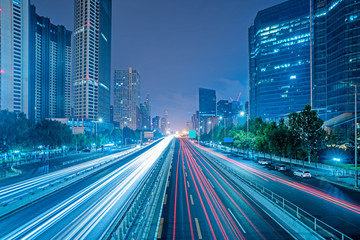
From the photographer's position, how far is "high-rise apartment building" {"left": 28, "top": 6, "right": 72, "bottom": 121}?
142m

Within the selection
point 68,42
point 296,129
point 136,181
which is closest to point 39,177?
point 136,181

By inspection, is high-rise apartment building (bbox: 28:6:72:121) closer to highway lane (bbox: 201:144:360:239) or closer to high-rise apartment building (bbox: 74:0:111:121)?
high-rise apartment building (bbox: 74:0:111:121)

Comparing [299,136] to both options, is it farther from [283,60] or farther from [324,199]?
[283,60]

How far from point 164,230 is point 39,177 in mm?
26434

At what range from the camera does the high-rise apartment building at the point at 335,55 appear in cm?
6612

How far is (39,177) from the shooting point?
27.0 m

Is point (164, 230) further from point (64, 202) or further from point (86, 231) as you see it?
point (64, 202)

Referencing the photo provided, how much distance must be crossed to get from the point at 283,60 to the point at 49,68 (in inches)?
8185

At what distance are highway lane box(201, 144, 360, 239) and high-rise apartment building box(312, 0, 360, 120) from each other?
65891 millimetres

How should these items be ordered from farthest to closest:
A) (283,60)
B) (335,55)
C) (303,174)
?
(283,60)
(335,55)
(303,174)

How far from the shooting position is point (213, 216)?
14.7 m

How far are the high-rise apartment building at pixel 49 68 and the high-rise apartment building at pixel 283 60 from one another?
178891 millimetres

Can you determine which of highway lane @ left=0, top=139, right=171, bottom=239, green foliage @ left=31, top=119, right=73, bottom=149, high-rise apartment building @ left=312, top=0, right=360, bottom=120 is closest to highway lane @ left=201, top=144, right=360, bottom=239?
highway lane @ left=0, top=139, right=171, bottom=239

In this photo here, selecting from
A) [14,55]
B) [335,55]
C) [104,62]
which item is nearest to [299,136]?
[335,55]
